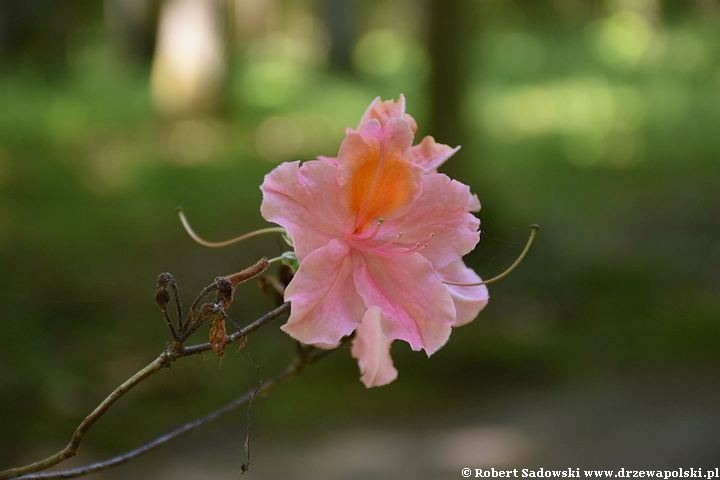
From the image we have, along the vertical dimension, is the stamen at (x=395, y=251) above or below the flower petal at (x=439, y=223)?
below

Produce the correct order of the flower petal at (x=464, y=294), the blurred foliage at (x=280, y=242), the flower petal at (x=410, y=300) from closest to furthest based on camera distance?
the flower petal at (x=410, y=300) < the flower petal at (x=464, y=294) < the blurred foliage at (x=280, y=242)

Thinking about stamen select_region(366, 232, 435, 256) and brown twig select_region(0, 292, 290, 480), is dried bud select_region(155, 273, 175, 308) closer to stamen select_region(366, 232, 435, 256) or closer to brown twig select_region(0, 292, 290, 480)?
brown twig select_region(0, 292, 290, 480)

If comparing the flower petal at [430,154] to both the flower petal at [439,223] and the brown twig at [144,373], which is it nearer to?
the flower petal at [439,223]

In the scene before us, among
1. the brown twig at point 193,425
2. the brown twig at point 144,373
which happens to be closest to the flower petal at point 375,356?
the brown twig at point 193,425

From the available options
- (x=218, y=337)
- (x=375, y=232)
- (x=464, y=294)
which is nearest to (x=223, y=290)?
(x=218, y=337)

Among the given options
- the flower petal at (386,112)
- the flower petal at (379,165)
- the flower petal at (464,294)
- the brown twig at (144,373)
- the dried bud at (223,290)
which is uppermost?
the flower petal at (386,112)

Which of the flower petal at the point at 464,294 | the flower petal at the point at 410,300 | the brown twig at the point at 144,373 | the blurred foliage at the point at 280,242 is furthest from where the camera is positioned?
the blurred foliage at the point at 280,242

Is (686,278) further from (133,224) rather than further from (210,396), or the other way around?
(133,224)
